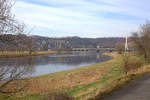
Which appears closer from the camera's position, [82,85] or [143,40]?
[82,85]

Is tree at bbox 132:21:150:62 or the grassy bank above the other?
tree at bbox 132:21:150:62

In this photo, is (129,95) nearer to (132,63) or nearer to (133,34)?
(132,63)

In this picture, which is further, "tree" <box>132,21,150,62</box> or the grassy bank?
"tree" <box>132,21,150,62</box>

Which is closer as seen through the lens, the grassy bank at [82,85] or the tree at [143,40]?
the grassy bank at [82,85]

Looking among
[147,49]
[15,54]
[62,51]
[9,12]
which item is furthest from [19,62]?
[62,51]

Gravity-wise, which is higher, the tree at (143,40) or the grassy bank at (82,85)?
the tree at (143,40)

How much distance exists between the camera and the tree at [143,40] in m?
32.2

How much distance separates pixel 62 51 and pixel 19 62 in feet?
423

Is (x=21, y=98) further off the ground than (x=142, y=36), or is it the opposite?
(x=142, y=36)

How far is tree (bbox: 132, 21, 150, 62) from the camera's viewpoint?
3218 cm

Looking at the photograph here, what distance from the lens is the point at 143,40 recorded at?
3347 cm

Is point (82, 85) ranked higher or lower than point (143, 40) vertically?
lower

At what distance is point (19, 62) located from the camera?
19.6 feet

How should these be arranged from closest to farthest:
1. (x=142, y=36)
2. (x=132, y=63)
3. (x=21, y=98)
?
(x=21, y=98) → (x=132, y=63) → (x=142, y=36)
